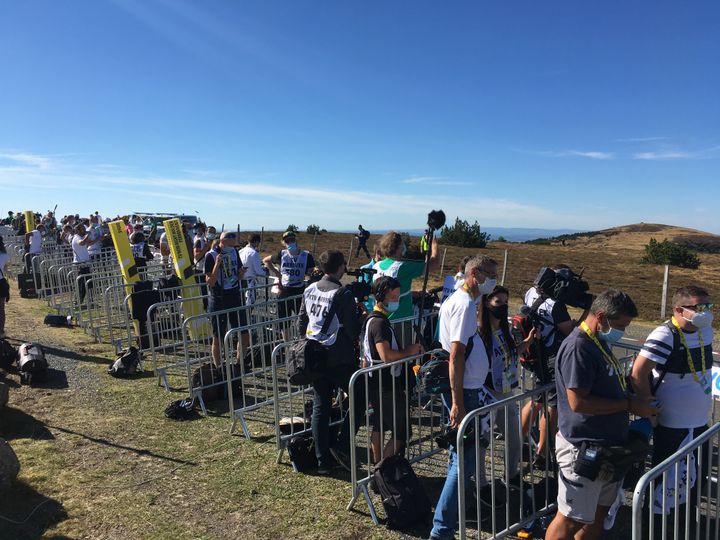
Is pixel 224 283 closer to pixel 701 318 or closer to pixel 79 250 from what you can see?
pixel 701 318

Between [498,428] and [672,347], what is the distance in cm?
231

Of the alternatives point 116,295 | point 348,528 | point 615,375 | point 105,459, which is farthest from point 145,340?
point 615,375

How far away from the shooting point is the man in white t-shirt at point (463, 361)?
3457 mm

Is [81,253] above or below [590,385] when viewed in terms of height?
above

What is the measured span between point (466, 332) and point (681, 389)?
1.44 m

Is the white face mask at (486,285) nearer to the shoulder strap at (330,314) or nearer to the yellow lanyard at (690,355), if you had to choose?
the yellow lanyard at (690,355)

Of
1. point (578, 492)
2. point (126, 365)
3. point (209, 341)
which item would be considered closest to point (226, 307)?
point (209, 341)

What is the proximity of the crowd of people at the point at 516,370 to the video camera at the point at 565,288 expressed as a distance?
10cm

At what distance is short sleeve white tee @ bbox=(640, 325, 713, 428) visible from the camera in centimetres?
337

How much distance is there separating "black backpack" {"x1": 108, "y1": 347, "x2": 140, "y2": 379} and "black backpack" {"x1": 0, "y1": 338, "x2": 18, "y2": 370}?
136 cm

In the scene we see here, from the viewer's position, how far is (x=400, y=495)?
3.90m

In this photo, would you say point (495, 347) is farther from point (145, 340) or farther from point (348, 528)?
point (145, 340)

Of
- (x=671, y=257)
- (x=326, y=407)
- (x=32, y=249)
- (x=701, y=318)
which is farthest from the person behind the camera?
(x=671, y=257)

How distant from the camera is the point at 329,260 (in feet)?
15.2
